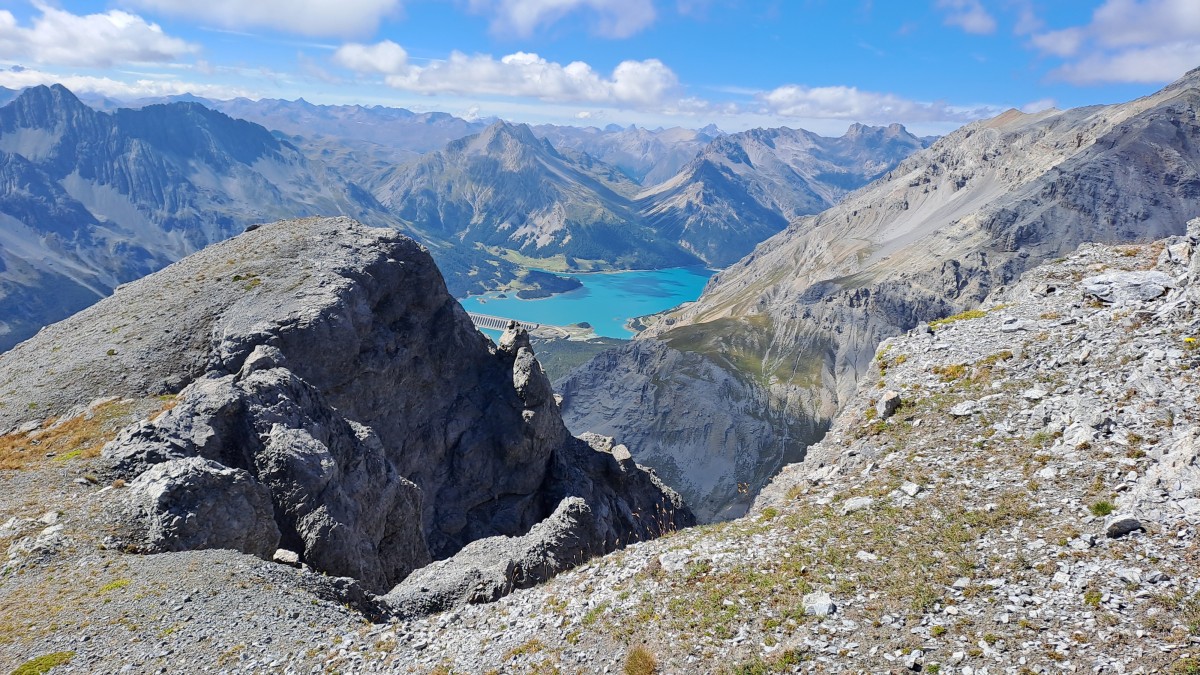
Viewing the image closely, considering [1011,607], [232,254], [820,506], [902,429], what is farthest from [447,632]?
[232,254]

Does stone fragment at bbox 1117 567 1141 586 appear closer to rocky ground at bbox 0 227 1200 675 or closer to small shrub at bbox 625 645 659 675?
rocky ground at bbox 0 227 1200 675

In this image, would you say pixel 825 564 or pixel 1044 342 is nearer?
pixel 825 564

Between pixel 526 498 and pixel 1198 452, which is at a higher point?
pixel 1198 452

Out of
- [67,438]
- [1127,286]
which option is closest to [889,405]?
[1127,286]

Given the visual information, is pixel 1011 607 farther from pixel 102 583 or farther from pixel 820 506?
pixel 102 583

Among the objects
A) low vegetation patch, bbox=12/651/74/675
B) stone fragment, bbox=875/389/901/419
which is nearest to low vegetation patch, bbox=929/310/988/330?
stone fragment, bbox=875/389/901/419

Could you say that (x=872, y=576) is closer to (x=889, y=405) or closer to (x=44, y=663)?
(x=889, y=405)
